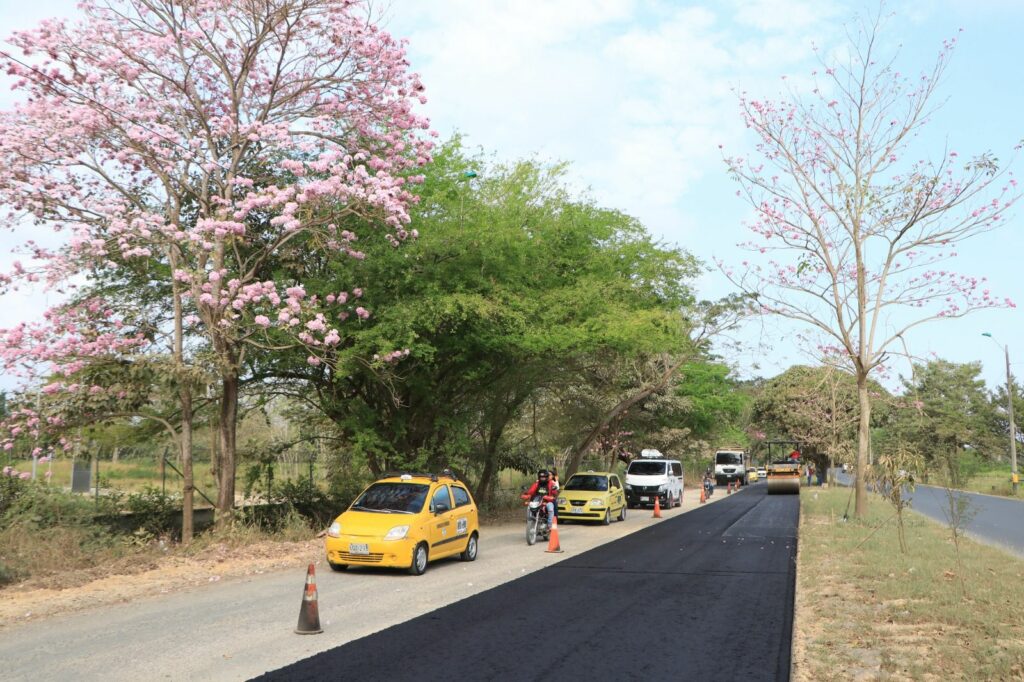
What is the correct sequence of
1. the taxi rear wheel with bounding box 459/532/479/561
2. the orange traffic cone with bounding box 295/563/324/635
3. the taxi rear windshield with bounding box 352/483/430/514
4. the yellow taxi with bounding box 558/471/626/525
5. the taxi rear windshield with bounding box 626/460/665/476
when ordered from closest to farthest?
the orange traffic cone with bounding box 295/563/324/635
the taxi rear windshield with bounding box 352/483/430/514
the taxi rear wheel with bounding box 459/532/479/561
the yellow taxi with bounding box 558/471/626/525
the taxi rear windshield with bounding box 626/460/665/476

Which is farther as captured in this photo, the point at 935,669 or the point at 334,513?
the point at 334,513

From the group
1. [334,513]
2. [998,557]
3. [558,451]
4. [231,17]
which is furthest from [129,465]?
[998,557]

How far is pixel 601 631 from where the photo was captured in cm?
913

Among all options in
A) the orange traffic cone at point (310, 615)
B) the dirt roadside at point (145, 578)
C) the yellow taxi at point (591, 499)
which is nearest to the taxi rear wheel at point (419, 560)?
the dirt roadside at point (145, 578)

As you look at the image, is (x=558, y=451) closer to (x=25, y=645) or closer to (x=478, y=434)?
(x=478, y=434)

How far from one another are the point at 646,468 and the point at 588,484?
8856 millimetres

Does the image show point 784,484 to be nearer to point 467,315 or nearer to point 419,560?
point 467,315

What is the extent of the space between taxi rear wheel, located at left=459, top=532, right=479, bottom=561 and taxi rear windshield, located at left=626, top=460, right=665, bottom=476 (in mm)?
19770

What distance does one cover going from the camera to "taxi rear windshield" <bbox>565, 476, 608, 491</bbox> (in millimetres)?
26656

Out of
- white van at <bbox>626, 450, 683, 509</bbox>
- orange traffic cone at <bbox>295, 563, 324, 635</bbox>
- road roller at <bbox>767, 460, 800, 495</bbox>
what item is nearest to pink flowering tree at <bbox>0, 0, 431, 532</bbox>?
orange traffic cone at <bbox>295, 563, 324, 635</bbox>

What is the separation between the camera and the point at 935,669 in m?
7.27

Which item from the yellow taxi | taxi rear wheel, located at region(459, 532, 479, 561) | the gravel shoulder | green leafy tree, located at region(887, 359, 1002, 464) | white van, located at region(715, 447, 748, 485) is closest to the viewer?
the gravel shoulder

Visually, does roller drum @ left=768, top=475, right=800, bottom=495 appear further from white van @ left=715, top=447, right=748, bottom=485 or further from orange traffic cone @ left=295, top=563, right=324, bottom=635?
orange traffic cone @ left=295, top=563, right=324, bottom=635

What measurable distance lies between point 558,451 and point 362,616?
3740 centimetres
